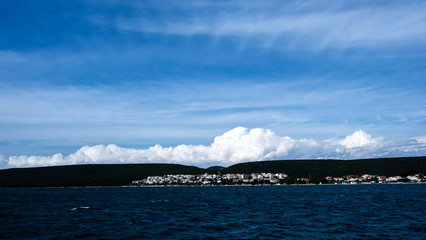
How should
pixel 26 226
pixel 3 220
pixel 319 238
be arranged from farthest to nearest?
1. pixel 3 220
2. pixel 26 226
3. pixel 319 238

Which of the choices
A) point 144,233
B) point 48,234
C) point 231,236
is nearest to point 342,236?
point 231,236

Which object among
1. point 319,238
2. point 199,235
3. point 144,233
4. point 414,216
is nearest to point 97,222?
point 144,233

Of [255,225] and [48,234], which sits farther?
[255,225]

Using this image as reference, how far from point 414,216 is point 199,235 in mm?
44605

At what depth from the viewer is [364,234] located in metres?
46.6

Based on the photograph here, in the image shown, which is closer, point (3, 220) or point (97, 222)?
point (97, 222)

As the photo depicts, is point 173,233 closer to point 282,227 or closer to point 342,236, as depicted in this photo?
point 282,227

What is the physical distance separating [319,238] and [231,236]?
463 inches

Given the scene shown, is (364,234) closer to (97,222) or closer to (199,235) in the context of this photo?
(199,235)

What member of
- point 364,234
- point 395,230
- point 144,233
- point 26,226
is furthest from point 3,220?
point 395,230

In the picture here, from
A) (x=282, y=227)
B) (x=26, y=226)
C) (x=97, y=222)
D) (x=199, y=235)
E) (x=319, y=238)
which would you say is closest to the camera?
(x=319, y=238)

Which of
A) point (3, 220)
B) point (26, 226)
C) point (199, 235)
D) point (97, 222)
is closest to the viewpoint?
point (199, 235)

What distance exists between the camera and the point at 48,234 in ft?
165

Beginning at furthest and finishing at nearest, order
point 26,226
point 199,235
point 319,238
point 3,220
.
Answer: point 3,220
point 26,226
point 199,235
point 319,238
